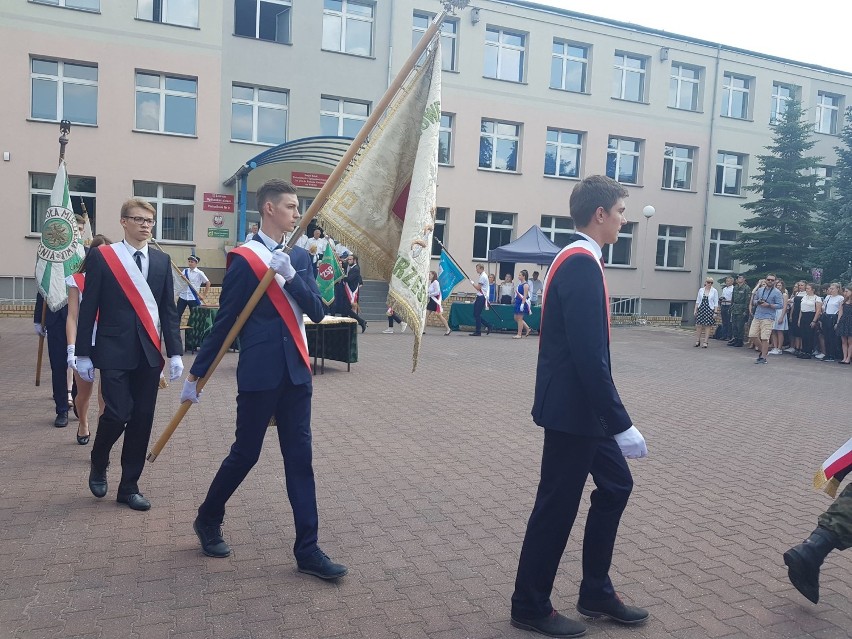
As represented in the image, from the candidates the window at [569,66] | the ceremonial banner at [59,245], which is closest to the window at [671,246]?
Answer: the window at [569,66]

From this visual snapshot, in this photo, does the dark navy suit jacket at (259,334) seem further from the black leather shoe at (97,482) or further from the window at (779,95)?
the window at (779,95)

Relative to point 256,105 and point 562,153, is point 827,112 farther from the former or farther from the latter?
point 256,105

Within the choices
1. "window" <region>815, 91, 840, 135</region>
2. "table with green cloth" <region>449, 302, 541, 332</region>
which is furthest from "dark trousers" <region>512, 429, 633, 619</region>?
"window" <region>815, 91, 840, 135</region>

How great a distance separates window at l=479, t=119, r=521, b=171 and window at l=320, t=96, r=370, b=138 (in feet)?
15.1

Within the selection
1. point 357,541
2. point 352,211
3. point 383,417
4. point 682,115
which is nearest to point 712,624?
point 357,541

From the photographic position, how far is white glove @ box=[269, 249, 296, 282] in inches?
147

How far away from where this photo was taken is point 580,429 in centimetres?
328

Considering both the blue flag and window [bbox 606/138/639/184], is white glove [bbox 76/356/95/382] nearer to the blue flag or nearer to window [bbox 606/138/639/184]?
the blue flag

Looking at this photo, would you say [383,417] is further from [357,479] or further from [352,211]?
[352,211]

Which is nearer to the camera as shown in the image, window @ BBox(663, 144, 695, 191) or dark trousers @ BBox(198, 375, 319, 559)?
dark trousers @ BBox(198, 375, 319, 559)

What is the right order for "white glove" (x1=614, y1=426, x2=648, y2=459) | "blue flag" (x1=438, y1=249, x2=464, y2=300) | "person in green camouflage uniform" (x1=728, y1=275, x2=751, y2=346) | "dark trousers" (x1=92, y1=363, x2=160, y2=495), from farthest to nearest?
"person in green camouflage uniform" (x1=728, y1=275, x2=751, y2=346) → "blue flag" (x1=438, y1=249, x2=464, y2=300) → "dark trousers" (x1=92, y1=363, x2=160, y2=495) → "white glove" (x1=614, y1=426, x2=648, y2=459)

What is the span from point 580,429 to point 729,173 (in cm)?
3208

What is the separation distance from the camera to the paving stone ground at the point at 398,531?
3527 millimetres

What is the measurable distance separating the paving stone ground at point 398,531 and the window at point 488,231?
1844 cm
